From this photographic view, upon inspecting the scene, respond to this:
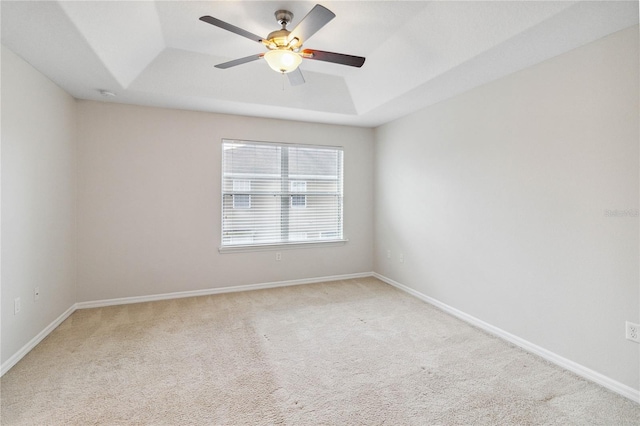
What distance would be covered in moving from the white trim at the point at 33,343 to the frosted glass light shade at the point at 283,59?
2.97m

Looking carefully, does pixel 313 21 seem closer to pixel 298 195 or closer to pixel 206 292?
pixel 298 195

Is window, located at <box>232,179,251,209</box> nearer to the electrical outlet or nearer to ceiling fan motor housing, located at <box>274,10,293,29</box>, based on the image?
ceiling fan motor housing, located at <box>274,10,293,29</box>

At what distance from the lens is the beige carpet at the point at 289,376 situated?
1813mm

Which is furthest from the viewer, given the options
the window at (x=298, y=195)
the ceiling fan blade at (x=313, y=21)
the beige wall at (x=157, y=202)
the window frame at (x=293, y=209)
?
the window at (x=298, y=195)

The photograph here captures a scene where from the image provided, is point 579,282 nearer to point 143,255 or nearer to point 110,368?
point 110,368

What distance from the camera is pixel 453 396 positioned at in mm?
1981

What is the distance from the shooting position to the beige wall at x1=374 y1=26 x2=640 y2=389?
2.05 m

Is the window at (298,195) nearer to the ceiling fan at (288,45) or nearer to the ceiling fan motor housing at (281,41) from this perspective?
the ceiling fan at (288,45)

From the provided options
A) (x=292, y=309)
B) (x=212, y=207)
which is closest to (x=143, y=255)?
(x=212, y=207)

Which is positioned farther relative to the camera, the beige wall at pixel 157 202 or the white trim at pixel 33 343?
the beige wall at pixel 157 202

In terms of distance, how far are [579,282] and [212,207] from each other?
384cm

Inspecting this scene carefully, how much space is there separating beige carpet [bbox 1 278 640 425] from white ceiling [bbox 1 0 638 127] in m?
2.41

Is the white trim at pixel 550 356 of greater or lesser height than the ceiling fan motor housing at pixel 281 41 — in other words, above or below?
below

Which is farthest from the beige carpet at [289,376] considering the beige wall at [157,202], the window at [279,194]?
the window at [279,194]
